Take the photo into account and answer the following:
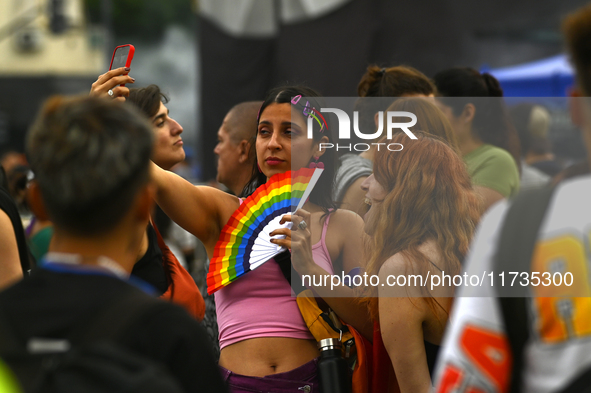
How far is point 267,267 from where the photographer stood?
2436mm

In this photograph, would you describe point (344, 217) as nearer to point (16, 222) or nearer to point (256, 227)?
point (256, 227)

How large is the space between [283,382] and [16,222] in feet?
3.98

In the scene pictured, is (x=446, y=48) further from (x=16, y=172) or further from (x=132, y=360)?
(x=132, y=360)

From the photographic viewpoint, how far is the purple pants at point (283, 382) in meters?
2.29

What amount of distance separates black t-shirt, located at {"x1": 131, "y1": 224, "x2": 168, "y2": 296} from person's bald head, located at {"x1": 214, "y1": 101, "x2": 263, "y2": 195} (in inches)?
29.6

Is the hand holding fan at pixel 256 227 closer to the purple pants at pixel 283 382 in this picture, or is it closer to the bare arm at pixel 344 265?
the bare arm at pixel 344 265

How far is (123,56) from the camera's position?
2.49 m

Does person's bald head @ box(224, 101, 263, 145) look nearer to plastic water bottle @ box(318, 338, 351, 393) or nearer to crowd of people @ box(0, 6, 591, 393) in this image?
crowd of people @ box(0, 6, 591, 393)

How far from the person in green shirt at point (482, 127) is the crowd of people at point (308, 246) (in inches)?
0.4

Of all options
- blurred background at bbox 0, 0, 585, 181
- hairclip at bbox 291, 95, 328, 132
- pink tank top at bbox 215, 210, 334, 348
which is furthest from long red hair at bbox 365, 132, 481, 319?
blurred background at bbox 0, 0, 585, 181

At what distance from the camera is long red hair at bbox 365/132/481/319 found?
2213 mm

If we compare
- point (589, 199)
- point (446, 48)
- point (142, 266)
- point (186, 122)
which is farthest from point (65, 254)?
point (186, 122)

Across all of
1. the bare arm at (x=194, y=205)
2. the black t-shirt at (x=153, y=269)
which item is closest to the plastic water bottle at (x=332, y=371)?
the bare arm at (x=194, y=205)

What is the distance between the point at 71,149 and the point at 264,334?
1.29 m
